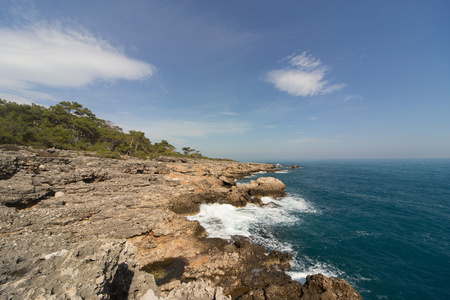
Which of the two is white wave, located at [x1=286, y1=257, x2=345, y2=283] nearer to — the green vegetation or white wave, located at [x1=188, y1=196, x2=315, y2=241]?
white wave, located at [x1=188, y1=196, x2=315, y2=241]

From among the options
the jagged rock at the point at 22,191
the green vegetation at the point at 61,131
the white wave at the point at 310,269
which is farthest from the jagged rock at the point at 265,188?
the green vegetation at the point at 61,131

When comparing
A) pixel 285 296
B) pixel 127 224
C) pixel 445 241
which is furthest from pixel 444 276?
pixel 127 224

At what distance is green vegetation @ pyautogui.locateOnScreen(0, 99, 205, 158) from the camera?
115ft

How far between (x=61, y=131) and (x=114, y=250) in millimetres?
52582

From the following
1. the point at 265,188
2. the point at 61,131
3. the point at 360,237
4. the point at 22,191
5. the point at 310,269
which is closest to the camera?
the point at 22,191

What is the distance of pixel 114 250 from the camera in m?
6.11

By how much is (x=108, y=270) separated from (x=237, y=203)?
915 inches

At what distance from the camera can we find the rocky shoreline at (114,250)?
4926mm

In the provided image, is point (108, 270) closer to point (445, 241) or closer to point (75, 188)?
point (75, 188)

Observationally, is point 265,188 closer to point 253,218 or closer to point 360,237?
point 253,218

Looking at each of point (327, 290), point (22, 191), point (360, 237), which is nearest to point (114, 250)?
point (327, 290)

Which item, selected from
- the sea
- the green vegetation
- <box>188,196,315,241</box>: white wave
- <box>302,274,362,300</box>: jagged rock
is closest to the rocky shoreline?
<box>302,274,362,300</box>: jagged rock

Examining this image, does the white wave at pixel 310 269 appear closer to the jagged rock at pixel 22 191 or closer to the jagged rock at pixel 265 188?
the jagged rock at pixel 265 188

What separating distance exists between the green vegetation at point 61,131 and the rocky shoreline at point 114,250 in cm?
2295
